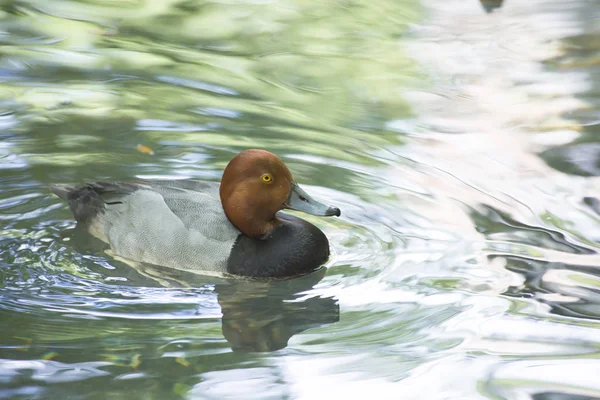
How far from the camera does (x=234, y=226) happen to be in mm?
5637

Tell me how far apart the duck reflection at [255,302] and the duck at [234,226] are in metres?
0.07

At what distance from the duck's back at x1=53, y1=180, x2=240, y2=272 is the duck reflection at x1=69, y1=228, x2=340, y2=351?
0.08 meters

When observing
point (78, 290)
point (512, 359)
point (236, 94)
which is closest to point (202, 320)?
point (78, 290)

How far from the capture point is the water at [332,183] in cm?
447

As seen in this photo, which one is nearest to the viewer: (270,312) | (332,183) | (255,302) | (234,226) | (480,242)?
(270,312)

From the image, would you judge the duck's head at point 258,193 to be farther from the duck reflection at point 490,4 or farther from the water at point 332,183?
the duck reflection at point 490,4

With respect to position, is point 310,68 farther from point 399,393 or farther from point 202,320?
point 399,393

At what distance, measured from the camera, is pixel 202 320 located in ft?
16.1

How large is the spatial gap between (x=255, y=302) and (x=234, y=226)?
591mm

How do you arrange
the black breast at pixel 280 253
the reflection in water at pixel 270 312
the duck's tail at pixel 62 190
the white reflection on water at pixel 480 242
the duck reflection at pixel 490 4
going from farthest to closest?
the duck reflection at pixel 490 4, the duck's tail at pixel 62 190, the black breast at pixel 280 253, the reflection in water at pixel 270 312, the white reflection on water at pixel 480 242

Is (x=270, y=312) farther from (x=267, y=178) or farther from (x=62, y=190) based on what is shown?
(x=62, y=190)

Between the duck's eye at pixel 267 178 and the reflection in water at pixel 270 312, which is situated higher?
the duck's eye at pixel 267 178

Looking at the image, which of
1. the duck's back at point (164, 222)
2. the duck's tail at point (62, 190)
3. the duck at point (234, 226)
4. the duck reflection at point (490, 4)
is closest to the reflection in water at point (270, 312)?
the duck at point (234, 226)

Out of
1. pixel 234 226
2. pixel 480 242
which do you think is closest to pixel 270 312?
pixel 234 226
